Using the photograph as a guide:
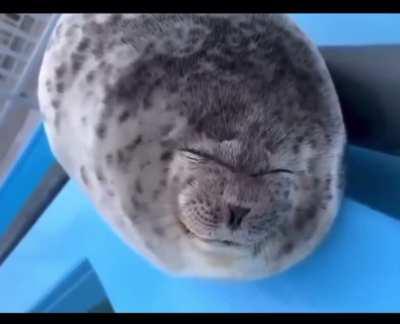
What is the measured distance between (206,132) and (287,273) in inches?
8.8

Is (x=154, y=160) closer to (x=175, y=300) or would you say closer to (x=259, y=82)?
(x=259, y=82)

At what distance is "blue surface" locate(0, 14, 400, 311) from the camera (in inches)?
26.1

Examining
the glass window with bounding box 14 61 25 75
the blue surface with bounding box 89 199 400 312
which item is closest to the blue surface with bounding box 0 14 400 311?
the blue surface with bounding box 89 199 400 312

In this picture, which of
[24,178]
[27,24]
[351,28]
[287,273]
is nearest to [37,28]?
[27,24]

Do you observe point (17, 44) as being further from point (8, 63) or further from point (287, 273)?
point (287, 273)

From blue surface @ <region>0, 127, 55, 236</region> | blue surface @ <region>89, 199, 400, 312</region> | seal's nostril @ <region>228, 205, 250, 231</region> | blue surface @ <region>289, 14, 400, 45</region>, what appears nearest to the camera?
seal's nostril @ <region>228, 205, 250, 231</region>

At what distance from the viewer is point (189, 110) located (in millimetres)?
506

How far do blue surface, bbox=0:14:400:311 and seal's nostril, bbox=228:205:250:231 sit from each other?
0.19 m

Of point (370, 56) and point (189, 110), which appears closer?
point (189, 110)

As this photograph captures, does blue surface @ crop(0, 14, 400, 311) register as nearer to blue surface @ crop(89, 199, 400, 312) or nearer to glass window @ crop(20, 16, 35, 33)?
blue surface @ crop(89, 199, 400, 312)
